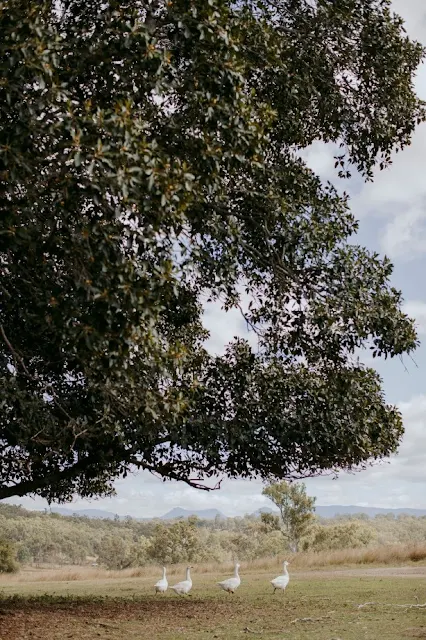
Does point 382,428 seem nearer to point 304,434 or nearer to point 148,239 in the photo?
point 304,434

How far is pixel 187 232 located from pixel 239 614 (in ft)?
26.3

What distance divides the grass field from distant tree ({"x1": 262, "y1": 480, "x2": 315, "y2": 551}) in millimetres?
26403

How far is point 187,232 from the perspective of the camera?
1065 cm

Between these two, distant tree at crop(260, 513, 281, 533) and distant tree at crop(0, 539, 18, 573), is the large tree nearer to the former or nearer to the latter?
distant tree at crop(0, 539, 18, 573)

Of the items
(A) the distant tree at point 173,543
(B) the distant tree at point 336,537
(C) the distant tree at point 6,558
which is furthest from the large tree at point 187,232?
(A) the distant tree at point 173,543

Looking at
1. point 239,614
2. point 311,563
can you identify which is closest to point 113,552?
point 311,563

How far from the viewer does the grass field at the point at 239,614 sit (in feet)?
39.4

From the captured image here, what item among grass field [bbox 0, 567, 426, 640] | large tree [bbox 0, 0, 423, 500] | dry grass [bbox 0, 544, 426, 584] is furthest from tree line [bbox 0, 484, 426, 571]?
large tree [bbox 0, 0, 423, 500]

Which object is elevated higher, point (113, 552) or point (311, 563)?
point (113, 552)

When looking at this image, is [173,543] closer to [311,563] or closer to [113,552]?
[113,552]

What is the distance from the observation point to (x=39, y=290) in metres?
10.1

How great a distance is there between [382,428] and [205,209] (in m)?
6.07

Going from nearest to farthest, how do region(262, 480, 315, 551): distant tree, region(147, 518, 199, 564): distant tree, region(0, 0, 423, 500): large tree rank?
1. region(0, 0, 423, 500): large tree
2. region(262, 480, 315, 551): distant tree
3. region(147, 518, 199, 564): distant tree

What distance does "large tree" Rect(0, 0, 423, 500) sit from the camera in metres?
8.46
